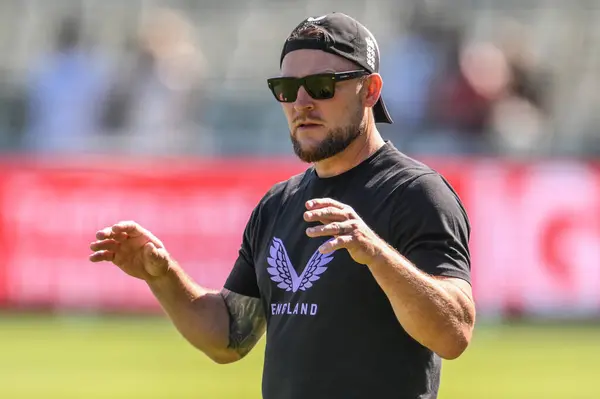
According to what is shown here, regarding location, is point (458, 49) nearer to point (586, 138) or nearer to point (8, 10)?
point (586, 138)

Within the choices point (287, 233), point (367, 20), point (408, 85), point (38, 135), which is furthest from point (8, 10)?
point (287, 233)

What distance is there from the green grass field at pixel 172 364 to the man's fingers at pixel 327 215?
21.8 feet

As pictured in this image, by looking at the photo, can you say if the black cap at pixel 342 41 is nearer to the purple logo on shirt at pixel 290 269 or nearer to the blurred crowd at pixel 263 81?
the purple logo on shirt at pixel 290 269

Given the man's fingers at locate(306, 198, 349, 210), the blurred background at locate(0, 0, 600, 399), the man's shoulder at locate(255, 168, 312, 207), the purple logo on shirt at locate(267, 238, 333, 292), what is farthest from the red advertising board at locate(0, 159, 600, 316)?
the man's fingers at locate(306, 198, 349, 210)

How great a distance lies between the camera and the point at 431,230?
4.65 metres

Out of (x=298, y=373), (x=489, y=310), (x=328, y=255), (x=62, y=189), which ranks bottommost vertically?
(x=489, y=310)

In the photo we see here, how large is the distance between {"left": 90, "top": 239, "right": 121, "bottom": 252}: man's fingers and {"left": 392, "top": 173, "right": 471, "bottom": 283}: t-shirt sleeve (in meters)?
1.26

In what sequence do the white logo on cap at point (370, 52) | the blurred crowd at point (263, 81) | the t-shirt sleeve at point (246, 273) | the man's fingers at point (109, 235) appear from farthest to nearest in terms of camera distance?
the blurred crowd at point (263, 81), the t-shirt sleeve at point (246, 273), the man's fingers at point (109, 235), the white logo on cap at point (370, 52)

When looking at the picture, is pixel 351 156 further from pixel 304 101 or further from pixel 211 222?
pixel 211 222

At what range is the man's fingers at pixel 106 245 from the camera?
531 cm

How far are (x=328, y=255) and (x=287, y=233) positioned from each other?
0.31 metres

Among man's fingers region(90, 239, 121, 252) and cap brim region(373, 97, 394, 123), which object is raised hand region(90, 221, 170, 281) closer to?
man's fingers region(90, 239, 121, 252)

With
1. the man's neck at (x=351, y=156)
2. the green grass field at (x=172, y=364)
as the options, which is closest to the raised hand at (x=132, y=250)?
the man's neck at (x=351, y=156)

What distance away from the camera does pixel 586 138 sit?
15891 mm
